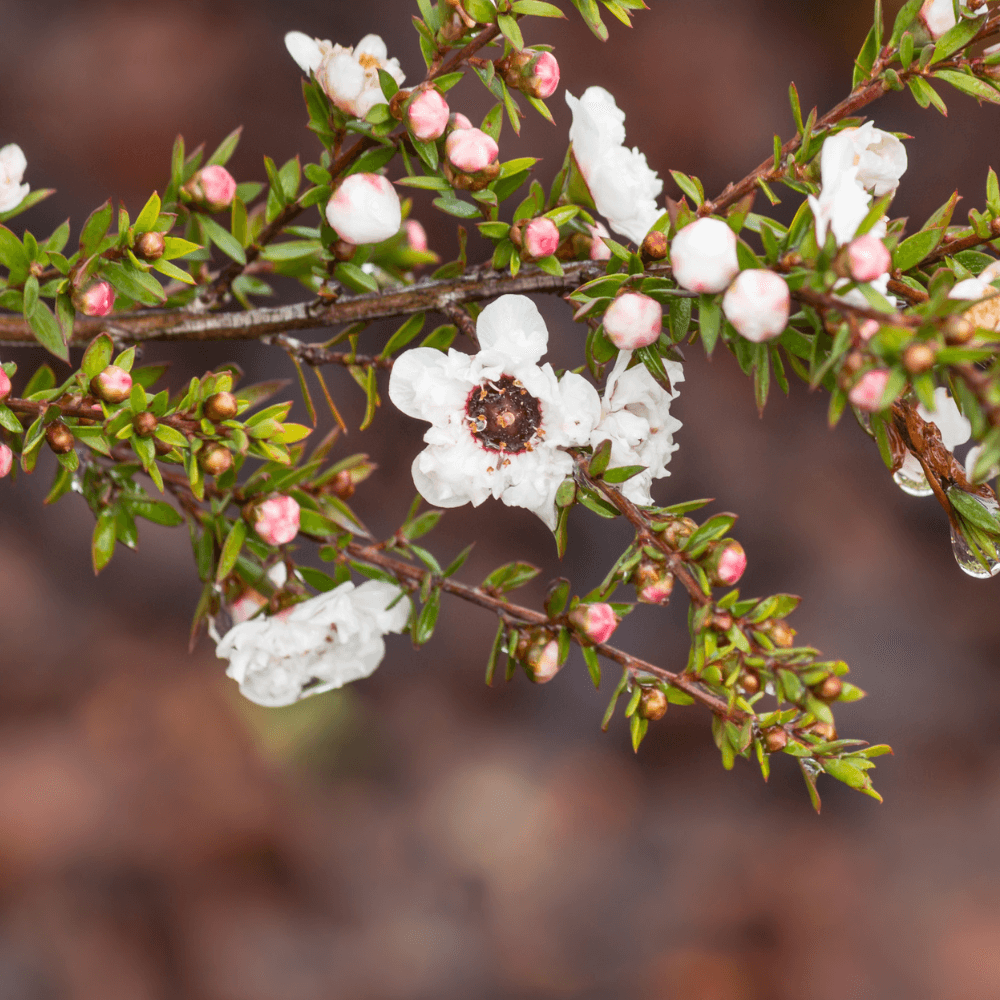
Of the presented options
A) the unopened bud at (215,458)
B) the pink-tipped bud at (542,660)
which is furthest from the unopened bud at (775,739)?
the unopened bud at (215,458)

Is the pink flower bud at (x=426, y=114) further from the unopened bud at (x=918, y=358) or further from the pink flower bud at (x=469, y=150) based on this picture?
the unopened bud at (x=918, y=358)

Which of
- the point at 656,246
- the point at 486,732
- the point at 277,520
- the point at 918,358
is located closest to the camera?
the point at 918,358

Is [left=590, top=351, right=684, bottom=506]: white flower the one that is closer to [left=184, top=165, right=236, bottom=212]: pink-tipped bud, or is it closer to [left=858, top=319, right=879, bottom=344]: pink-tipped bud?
[left=858, top=319, right=879, bottom=344]: pink-tipped bud

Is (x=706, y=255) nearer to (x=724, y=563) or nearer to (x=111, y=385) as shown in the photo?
(x=724, y=563)

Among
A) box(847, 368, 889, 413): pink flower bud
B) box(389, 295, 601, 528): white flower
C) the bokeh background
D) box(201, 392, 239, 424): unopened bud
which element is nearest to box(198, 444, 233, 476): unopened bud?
box(201, 392, 239, 424): unopened bud

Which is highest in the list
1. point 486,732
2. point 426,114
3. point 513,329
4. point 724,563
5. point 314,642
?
point 426,114

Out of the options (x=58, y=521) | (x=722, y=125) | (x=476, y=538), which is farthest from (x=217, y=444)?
(x=722, y=125)

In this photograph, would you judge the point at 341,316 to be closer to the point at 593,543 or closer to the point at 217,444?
the point at 217,444

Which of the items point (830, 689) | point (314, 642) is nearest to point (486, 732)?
point (314, 642)
